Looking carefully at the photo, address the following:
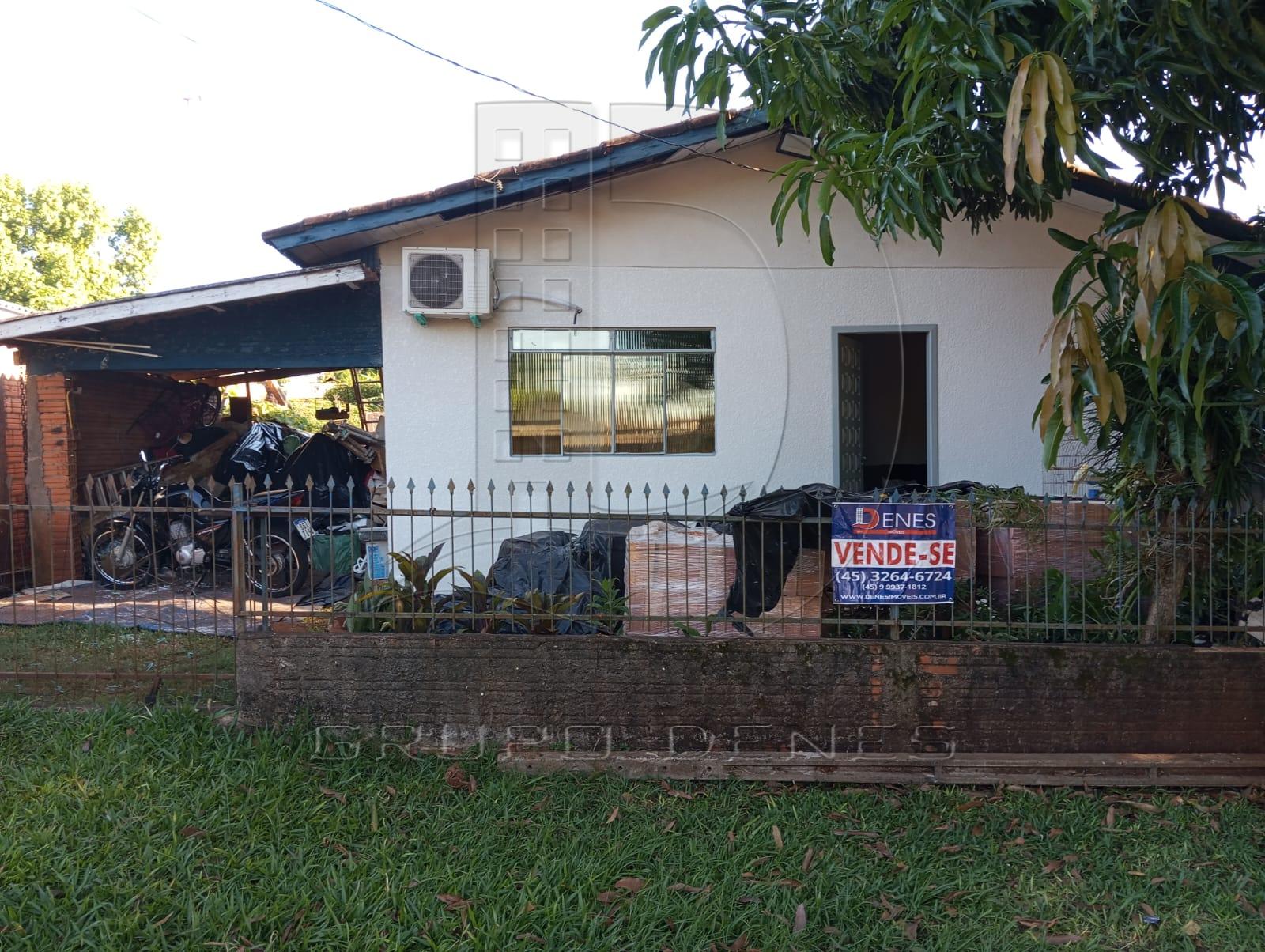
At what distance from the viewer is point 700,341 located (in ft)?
24.0

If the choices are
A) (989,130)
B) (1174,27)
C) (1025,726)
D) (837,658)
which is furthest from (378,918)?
(1174,27)

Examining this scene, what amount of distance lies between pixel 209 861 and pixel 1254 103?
5.55 meters

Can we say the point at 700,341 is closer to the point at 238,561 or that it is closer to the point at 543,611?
the point at 543,611

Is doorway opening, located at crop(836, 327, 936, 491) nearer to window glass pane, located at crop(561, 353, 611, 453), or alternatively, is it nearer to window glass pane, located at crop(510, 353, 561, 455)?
window glass pane, located at crop(561, 353, 611, 453)

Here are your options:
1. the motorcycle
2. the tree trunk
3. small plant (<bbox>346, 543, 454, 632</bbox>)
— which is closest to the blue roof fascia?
the motorcycle

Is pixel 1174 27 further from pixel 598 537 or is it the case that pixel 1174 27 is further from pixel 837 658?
pixel 598 537

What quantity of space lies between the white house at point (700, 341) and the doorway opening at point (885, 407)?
0.26ft

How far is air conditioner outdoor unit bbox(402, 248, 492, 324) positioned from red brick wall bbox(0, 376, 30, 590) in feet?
14.9

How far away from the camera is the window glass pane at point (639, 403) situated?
729cm

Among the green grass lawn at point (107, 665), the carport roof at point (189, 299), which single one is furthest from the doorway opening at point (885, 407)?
the green grass lawn at point (107, 665)

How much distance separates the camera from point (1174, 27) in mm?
3404

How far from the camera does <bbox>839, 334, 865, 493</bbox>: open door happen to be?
7.39 metres

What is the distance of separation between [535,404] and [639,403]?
0.85m

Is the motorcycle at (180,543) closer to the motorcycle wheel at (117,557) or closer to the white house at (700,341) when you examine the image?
the motorcycle wheel at (117,557)
